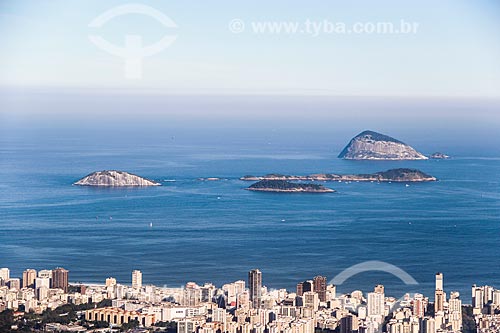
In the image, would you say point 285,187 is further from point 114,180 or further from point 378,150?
point 378,150

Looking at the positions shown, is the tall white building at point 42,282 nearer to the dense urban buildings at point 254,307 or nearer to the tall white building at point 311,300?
the dense urban buildings at point 254,307

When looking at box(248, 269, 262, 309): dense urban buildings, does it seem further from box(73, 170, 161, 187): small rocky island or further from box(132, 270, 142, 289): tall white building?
box(73, 170, 161, 187): small rocky island

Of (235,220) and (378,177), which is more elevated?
(378,177)

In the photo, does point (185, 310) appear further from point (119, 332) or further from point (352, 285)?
point (352, 285)

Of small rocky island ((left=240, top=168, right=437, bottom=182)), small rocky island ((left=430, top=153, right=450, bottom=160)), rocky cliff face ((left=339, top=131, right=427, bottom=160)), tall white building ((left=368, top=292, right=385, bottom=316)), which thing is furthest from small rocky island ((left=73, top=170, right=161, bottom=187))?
tall white building ((left=368, top=292, right=385, bottom=316))

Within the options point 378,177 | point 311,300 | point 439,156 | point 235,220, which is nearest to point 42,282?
point 311,300
